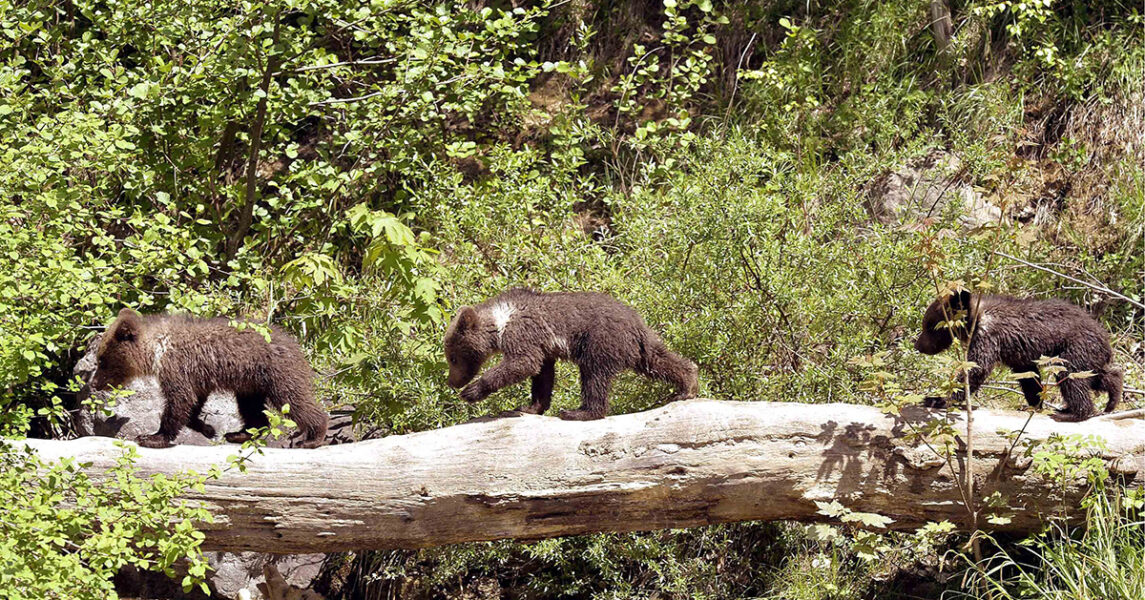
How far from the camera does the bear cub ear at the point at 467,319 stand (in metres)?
6.70

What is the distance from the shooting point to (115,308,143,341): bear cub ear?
21.3 ft

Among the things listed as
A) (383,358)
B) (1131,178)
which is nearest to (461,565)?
(383,358)

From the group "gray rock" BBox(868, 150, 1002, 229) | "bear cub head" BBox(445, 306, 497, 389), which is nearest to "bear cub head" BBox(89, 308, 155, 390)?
"bear cub head" BBox(445, 306, 497, 389)

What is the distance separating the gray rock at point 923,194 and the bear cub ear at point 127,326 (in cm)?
589

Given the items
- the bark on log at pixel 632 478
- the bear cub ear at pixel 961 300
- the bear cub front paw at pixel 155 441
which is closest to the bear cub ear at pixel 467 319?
the bark on log at pixel 632 478

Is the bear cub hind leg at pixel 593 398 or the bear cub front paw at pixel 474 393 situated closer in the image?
the bear cub hind leg at pixel 593 398

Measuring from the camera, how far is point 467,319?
670 centimetres

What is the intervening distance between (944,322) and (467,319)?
2.76m

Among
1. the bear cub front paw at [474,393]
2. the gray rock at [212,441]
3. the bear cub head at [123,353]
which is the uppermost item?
the bear cub head at [123,353]

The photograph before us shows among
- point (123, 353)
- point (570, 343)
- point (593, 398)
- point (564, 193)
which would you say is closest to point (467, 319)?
point (570, 343)

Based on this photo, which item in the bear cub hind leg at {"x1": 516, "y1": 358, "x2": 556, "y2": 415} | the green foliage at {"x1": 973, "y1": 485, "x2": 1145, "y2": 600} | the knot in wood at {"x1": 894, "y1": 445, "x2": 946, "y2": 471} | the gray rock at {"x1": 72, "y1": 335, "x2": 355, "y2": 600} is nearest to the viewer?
the green foliage at {"x1": 973, "y1": 485, "x2": 1145, "y2": 600}

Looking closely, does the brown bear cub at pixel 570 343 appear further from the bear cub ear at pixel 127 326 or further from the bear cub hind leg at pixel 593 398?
the bear cub ear at pixel 127 326

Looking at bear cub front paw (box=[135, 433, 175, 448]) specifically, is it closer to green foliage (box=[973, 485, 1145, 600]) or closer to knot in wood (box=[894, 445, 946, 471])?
knot in wood (box=[894, 445, 946, 471])

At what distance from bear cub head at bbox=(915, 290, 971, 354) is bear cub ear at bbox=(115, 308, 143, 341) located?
4.59m
